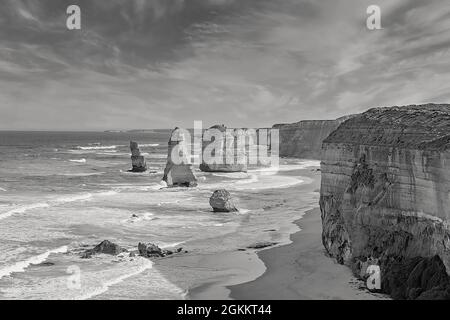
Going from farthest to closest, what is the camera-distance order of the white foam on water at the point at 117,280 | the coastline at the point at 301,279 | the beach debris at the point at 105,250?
the beach debris at the point at 105,250, the white foam on water at the point at 117,280, the coastline at the point at 301,279

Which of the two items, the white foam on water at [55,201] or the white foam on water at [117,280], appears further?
the white foam on water at [55,201]

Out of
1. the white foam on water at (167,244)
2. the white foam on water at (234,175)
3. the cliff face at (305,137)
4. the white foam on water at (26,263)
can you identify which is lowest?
the white foam on water at (167,244)

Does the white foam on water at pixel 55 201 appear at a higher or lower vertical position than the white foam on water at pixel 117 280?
higher

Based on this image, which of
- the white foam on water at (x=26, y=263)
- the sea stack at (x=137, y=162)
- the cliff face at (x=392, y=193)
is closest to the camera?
the cliff face at (x=392, y=193)

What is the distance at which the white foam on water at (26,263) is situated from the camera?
56.0 feet

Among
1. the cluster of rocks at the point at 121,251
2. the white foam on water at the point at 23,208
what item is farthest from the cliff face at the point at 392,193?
the white foam on water at the point at 23,208

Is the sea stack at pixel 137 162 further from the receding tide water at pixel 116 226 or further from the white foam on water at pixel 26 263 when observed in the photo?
the white foam on water at pixel 26 263

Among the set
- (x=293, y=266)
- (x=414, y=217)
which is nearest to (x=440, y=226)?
(x=414, y=217)

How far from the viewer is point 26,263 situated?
1817 cm

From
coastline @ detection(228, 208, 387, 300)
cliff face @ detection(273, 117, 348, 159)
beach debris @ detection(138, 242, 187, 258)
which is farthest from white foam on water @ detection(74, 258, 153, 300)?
cliff face @ detection(273, 117, 348, 159)

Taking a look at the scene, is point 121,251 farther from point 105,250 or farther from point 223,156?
point 223,156

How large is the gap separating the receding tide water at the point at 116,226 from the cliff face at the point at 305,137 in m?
42.3

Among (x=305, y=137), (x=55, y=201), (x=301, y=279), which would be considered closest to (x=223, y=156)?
(x=55, y=201)
